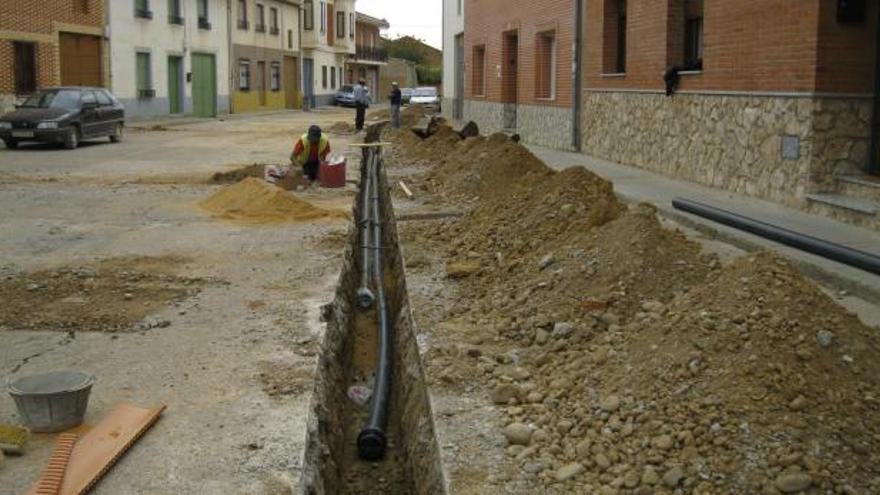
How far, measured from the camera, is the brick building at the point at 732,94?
10.4m

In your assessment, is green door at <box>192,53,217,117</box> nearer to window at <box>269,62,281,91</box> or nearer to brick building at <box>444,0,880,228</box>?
window at <box>269,62,281,91</box>

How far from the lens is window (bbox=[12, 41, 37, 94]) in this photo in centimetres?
2834

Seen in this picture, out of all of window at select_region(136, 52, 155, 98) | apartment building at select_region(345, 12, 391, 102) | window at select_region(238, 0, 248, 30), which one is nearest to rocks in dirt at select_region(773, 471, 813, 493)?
window at select_region(136, 52, 155, 98)

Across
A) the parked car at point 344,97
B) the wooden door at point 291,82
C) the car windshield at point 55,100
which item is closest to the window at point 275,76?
the wooden door at point 291,82

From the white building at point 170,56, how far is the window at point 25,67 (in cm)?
529

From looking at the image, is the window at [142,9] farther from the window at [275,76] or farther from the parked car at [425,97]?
the parked car at [425,97]

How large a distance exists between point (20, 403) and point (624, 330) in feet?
11.2

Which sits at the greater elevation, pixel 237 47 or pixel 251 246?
pixel 237 47

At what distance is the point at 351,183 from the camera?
16375 mm

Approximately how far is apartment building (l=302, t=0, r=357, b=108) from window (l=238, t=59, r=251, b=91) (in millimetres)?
10428

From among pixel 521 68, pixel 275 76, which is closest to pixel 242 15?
pixel 275 76

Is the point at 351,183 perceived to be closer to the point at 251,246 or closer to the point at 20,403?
the point at 251,246

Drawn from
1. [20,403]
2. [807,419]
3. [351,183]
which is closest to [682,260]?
[807,419]

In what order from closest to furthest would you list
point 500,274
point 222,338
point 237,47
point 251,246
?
point 222,338, point 500,274, point 251,246, point 237,47
